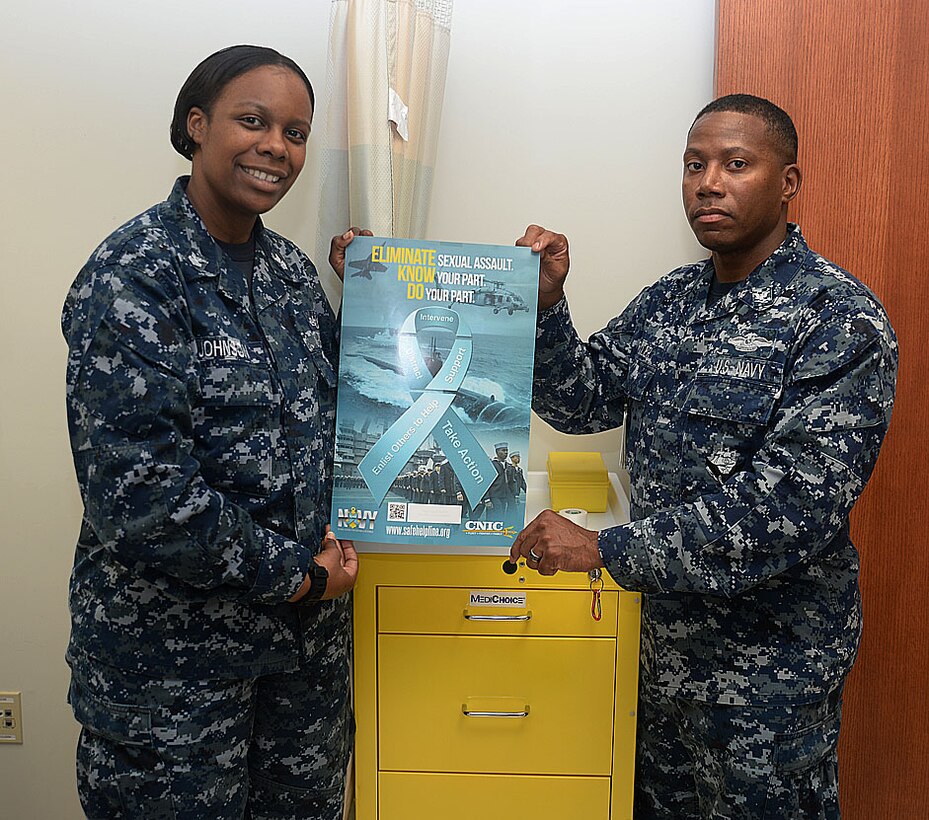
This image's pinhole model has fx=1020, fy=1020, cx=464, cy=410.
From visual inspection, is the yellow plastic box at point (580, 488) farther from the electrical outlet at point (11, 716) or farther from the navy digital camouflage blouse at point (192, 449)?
the electrical outlet at point (11, 716)

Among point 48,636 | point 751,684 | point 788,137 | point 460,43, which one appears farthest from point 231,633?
point 460,43

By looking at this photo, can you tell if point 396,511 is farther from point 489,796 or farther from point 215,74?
point 215,74

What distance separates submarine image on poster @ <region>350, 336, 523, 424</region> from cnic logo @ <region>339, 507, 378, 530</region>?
10.0 inches

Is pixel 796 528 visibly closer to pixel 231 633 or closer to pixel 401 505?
pixel 401 505

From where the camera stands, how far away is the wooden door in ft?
7.25

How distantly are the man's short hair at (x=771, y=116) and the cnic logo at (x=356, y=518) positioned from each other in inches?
37.0

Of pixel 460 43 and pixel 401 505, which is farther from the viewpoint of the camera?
pixel 460 43

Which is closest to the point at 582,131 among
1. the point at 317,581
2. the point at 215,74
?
the point at 215,74

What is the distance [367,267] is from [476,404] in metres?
0.32

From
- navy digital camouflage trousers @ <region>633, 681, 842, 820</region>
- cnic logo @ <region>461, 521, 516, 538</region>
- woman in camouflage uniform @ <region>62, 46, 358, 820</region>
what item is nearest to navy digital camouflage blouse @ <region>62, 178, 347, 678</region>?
woman in camouflage uniform @ <region>62, 46, 358, 820</region>

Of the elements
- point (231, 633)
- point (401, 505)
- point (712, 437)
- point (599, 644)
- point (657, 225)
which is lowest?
point (599, 644)

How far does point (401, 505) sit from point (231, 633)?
38cm

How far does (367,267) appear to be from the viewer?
6.20 ft

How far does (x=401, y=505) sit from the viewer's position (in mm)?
1875
